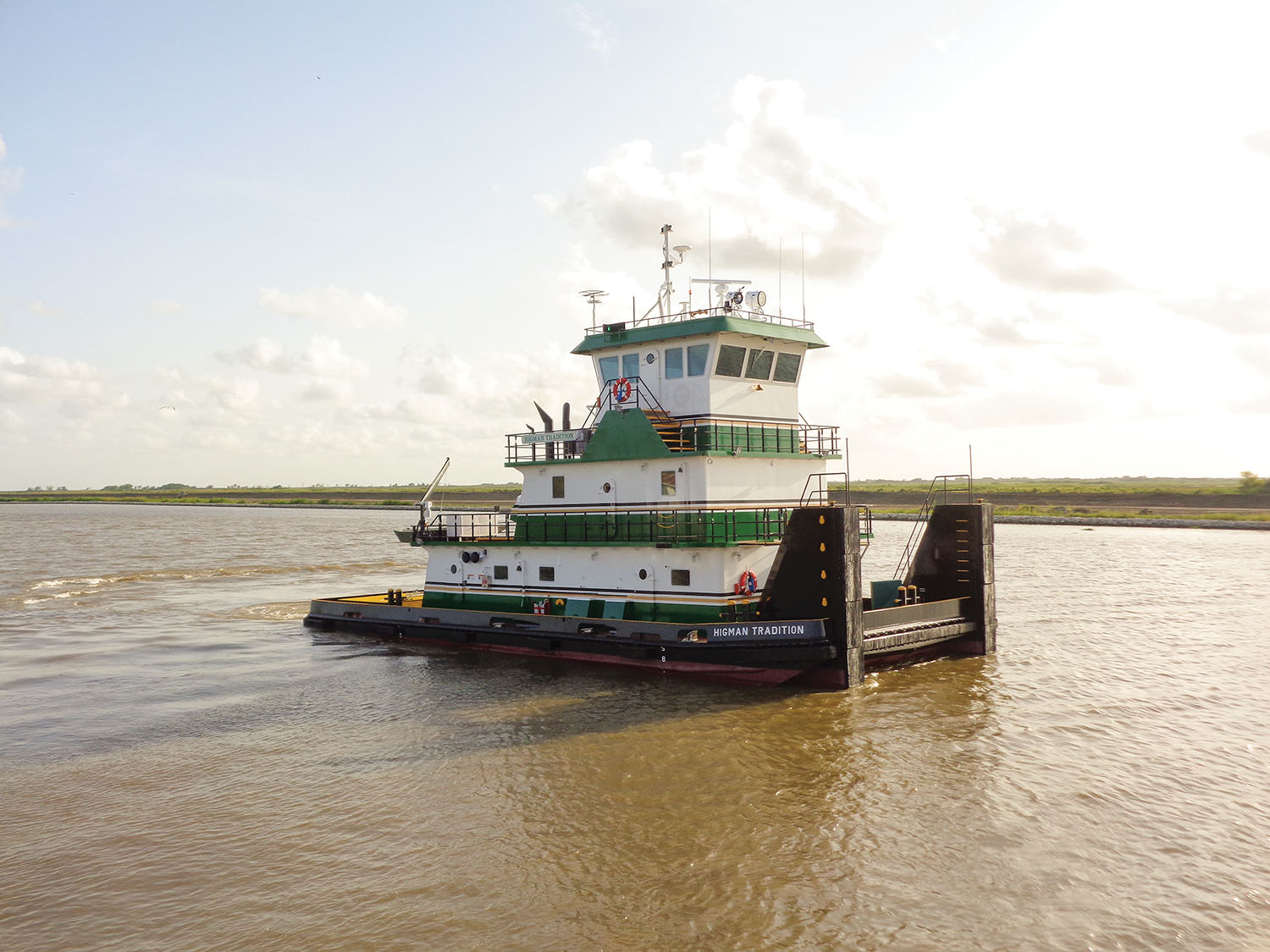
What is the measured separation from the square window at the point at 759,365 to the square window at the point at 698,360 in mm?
1073

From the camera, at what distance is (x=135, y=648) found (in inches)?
932

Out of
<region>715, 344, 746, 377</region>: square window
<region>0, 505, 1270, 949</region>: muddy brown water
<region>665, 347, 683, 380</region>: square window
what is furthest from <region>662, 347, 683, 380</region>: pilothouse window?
<region>0, 505, 1270, 949</region>: muddy brown water

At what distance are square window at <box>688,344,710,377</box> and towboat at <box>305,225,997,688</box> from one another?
0.04 metres

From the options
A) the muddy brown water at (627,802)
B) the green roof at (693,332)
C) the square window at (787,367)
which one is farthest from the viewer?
the square window at (787,367)

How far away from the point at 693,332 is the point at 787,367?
8.96 ft

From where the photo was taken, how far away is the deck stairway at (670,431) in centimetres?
1897

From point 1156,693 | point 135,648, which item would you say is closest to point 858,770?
point 1156,693

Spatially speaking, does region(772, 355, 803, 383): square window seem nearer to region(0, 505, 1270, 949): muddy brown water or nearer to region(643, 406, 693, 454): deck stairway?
region(643, 406, 693, 454): deck stairway

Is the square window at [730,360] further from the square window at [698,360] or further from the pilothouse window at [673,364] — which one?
the pilothouse window at [673,364]

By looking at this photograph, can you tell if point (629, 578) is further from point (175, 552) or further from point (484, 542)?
point (175, 552)

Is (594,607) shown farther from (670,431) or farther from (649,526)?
(670,431)

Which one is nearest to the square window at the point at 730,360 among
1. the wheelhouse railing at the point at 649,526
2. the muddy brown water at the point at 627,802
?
the wheelhouse railing at the point at 649,526

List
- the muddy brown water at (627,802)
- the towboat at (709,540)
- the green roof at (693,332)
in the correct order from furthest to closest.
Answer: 1. the green roof at (693,332)
2. the towboat at (709,540)
3. the muddy brown water at (627,802)

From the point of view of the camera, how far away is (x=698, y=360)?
1927cm
